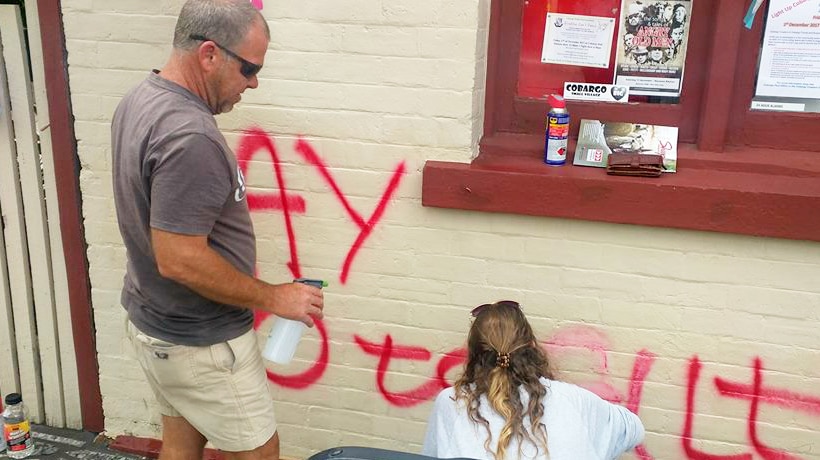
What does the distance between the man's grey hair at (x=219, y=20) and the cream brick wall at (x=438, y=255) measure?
0.70 metres

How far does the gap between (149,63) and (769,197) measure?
2329 mm

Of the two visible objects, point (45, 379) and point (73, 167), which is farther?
point (45, 379)

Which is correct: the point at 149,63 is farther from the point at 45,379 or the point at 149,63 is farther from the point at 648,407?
the point at 648,407

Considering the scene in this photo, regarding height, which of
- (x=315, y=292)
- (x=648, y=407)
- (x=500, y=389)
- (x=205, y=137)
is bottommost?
(x=648, y=407)

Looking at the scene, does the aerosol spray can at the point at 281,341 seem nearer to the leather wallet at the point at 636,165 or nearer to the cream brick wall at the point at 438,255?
the cream brick wall at the point at 438,255

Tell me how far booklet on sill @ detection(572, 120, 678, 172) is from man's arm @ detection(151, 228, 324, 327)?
1175 millimetres

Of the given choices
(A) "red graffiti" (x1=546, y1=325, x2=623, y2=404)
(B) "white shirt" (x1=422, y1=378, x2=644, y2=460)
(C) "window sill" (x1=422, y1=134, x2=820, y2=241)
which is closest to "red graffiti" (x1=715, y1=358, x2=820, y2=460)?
(A) "red graffiti" (x1=546, y1=325, x2=623, y2=404)

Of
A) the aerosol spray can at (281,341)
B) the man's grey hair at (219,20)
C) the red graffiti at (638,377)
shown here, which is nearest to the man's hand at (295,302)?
the aerosol spray can at (281,341)

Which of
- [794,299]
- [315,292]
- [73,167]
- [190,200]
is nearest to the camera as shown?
[190,200]

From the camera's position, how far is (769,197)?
261 cm

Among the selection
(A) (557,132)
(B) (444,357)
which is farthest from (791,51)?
(B) (444,357)

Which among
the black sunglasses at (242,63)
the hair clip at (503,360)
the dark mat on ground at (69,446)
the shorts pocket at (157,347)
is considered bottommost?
the dark mat on ground at (69,446)

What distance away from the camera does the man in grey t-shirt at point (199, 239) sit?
2.15m

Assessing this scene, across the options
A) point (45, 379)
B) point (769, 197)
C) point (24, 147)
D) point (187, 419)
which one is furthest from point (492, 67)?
point (45, 379)
